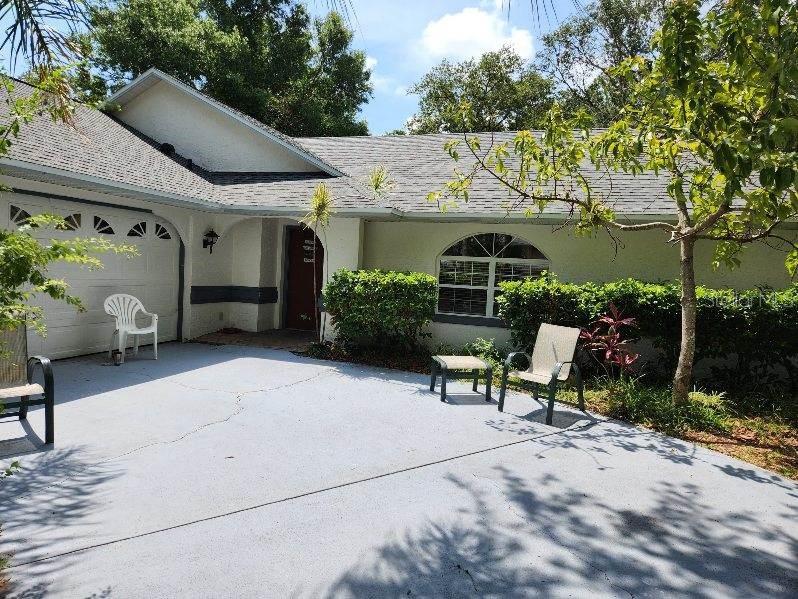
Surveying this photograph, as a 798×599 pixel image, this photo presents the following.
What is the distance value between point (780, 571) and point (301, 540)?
3.12 metres

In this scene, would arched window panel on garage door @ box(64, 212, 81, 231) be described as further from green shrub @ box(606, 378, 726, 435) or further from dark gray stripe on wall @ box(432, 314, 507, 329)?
green shrub @ box(606, 378, 726, 435)

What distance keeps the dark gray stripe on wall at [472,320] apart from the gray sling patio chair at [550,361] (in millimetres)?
2649

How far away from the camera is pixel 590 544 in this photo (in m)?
3.66

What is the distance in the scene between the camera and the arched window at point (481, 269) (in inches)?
409

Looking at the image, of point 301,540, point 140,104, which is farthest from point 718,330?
point 140,104

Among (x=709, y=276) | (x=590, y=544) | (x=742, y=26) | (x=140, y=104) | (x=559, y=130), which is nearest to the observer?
(x=590, y=544)

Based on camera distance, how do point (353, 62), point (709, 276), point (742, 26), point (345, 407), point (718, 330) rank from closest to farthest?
point (742, 26), point (345, 407), point (718, 330), point (709, 276), point (353, 62)

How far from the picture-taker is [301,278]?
1309 cm

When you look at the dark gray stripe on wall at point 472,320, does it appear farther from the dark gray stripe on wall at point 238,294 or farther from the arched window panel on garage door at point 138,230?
the arched window panel on garage door at point 138,230

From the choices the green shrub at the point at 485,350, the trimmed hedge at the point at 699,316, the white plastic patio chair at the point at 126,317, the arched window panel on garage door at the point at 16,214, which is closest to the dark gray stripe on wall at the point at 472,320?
the green shrub at the point at 485,350

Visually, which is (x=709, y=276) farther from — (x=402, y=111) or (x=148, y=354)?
(x=402, y=111)

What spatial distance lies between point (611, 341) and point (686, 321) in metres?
1.08

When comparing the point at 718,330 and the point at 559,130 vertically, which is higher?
the point at 559,130

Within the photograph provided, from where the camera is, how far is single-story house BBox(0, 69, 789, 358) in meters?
8.65
